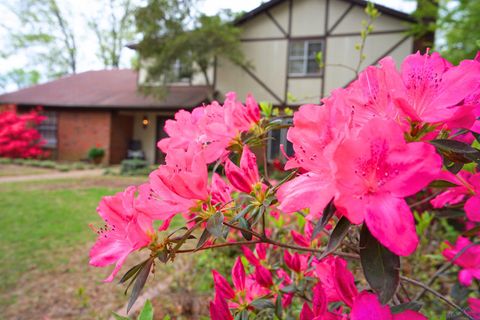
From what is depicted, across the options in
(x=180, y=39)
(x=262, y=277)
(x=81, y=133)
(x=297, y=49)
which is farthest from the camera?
(x=81, y=133)

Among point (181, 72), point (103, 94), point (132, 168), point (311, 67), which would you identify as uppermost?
point (311, 67)

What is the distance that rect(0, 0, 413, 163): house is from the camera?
9.62 m

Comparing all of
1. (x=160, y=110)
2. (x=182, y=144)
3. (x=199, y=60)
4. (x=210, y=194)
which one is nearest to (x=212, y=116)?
(x=182, y=144)

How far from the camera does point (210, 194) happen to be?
2.10 feet

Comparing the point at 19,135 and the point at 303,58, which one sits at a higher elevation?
the point at 303,58

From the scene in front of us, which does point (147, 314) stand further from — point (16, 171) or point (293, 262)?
point (16, 171)

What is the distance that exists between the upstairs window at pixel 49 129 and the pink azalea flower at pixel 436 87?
50.9 ft

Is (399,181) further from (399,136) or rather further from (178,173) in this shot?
(178,173)

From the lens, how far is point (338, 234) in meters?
0.46

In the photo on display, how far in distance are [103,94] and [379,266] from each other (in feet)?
49.7

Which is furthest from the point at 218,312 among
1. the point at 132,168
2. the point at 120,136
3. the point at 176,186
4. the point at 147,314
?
the point at 120,136

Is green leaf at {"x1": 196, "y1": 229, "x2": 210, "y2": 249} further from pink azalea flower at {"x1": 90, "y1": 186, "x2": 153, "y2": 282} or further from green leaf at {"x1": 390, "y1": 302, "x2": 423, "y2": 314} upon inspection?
green leaf at {"x1": 390, "y1": 302, "x2": 423, "y2": 314}

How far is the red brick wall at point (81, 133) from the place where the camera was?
516 inches

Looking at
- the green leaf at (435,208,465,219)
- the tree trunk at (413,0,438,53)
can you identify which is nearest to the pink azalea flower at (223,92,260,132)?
the green leaf at (435,208,465,219)
